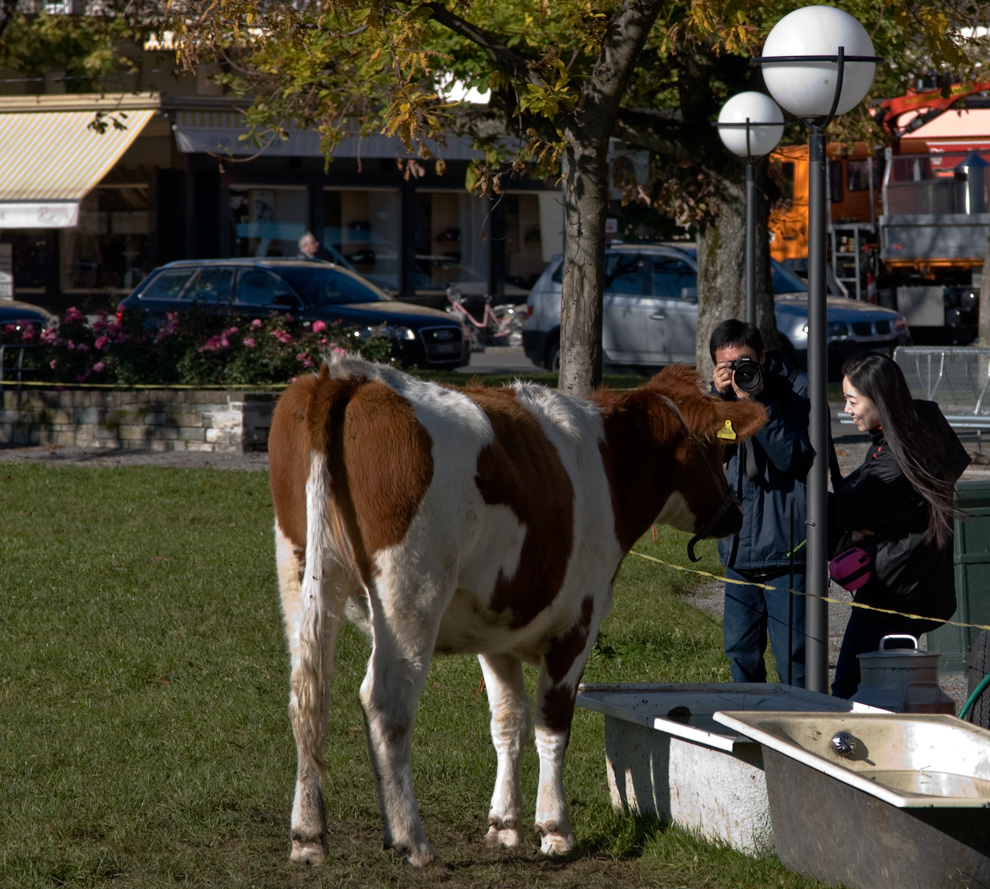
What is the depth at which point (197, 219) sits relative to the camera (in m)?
30.8

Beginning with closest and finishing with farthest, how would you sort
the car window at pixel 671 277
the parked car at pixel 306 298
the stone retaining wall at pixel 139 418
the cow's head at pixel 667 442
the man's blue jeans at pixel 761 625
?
the cow's head at pixel 667 442 → the man's blue jeans at pixel 761 625 → the stone retaining wall at pixel 139 418 → the parked car at pixel 306 298 → the car window at pixel 671 277

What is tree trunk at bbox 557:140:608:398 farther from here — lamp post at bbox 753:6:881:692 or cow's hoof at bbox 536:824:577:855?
cow's hoof at bbox 536:824:577:855

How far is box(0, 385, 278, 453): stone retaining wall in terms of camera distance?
13961mm

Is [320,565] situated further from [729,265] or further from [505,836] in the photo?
[729,265]

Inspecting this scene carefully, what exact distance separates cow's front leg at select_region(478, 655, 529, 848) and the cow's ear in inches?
44.2

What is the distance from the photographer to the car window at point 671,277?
20078 mm

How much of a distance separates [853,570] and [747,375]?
894 mm

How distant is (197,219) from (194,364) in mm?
17147

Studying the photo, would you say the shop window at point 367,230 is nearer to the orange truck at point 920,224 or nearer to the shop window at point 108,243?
the shop window at point 108,243

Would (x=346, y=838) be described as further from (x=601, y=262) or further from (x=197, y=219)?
(x=197, y=219)

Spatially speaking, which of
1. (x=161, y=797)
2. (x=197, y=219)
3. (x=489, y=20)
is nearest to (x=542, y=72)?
(x=161, y=797)

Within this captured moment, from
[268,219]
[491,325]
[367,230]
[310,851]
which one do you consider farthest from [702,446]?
[367,230]

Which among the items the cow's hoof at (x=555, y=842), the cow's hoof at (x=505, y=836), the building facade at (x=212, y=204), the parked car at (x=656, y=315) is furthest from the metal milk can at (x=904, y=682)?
the building facade at (x=212, y=204)

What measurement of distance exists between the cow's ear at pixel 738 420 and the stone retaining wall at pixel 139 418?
30.1 feet
